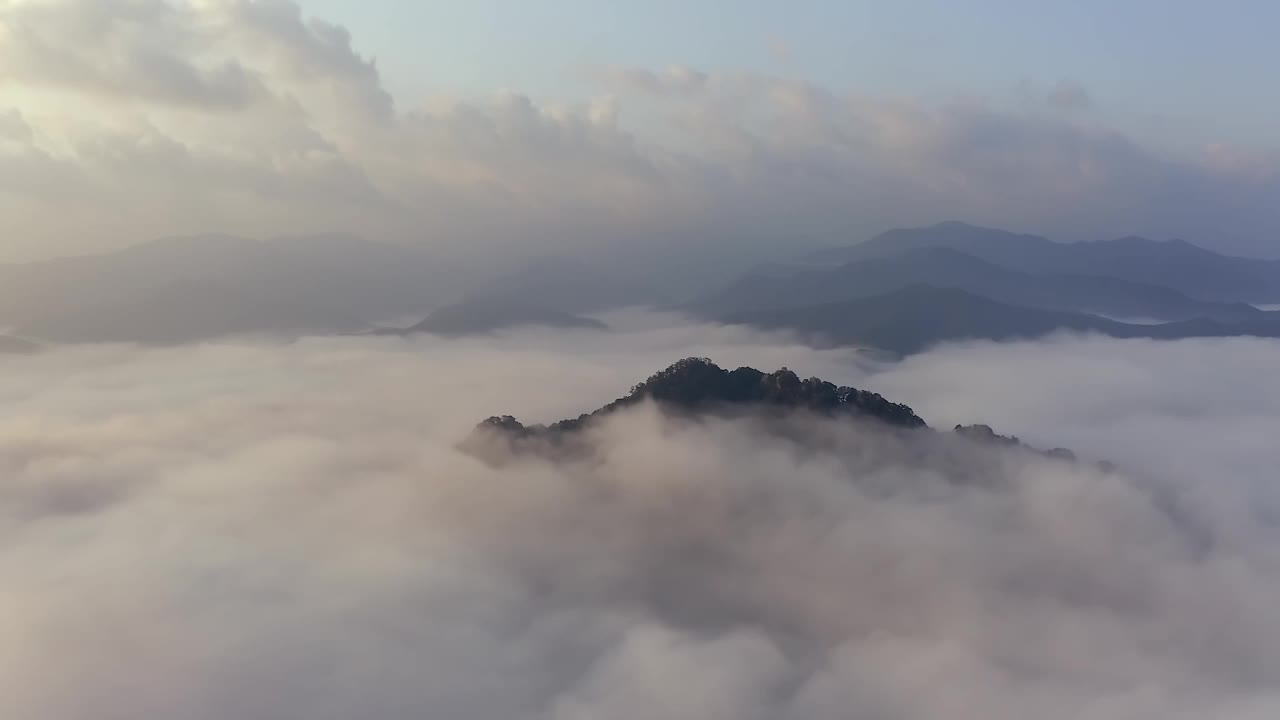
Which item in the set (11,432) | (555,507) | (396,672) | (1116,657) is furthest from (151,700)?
(11,432)

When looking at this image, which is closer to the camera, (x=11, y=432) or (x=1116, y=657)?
(x=1116, y=657)

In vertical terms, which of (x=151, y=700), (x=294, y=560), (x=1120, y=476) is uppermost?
(x=1120, y=476)

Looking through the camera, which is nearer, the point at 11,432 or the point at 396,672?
the point at 396,672

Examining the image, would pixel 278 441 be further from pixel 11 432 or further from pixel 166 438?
pixel 11 432

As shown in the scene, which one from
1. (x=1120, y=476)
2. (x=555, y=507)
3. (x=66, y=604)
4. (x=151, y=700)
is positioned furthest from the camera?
(x=1120, y=476)

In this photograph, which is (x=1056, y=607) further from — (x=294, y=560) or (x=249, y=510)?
(x=249, y=510)

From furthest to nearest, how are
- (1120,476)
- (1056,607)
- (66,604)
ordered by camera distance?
(1120,476) < (1056,607) < (66,604)

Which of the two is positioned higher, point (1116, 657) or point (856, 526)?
point (856, 526)

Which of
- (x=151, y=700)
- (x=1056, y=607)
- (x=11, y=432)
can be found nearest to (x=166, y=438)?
(x=11, y=432)

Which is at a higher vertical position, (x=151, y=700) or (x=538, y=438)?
(x=538, y=438)

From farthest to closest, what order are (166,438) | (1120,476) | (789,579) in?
(166,438), (1120,476), (789,579)
